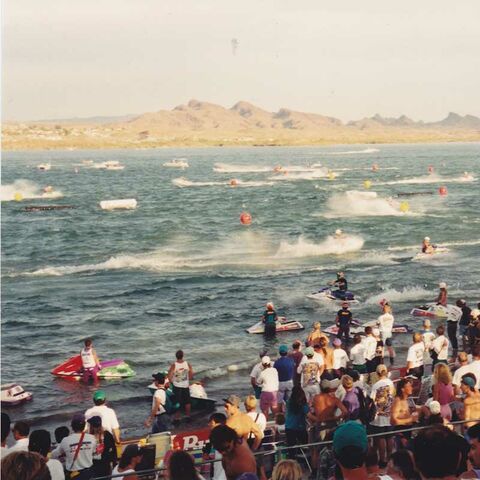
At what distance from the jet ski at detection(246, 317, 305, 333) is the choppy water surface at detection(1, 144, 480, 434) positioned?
0.43 metres

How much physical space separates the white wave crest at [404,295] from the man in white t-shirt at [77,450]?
71.8 feet

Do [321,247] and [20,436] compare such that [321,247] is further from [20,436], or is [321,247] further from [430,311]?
[20,436]

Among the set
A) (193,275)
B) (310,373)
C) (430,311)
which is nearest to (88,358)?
(310,373)

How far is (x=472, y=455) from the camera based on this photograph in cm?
748

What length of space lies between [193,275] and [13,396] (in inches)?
760

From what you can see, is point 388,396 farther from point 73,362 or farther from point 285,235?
point 285,235

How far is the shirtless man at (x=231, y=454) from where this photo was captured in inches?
302

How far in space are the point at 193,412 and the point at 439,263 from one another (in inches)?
983

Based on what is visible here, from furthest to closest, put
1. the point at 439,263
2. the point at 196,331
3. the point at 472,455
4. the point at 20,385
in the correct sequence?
the point at 439,263 < the point at 196,331 < the point at 20,385 < the point at 472,455

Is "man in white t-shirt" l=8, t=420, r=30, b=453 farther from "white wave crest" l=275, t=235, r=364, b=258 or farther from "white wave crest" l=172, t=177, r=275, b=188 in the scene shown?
"white wave crest" l=172, t=177, r=275, b=188

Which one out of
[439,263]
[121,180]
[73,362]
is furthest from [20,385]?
[121,180]

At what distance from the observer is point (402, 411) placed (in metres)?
10.8

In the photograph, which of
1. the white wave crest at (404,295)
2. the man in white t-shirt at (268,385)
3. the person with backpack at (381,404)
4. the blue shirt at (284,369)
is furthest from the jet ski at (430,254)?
the person with backpack at (381,404)

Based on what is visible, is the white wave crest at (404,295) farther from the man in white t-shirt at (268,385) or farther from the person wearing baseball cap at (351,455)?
the person wearing baseball cap at (351,455)
